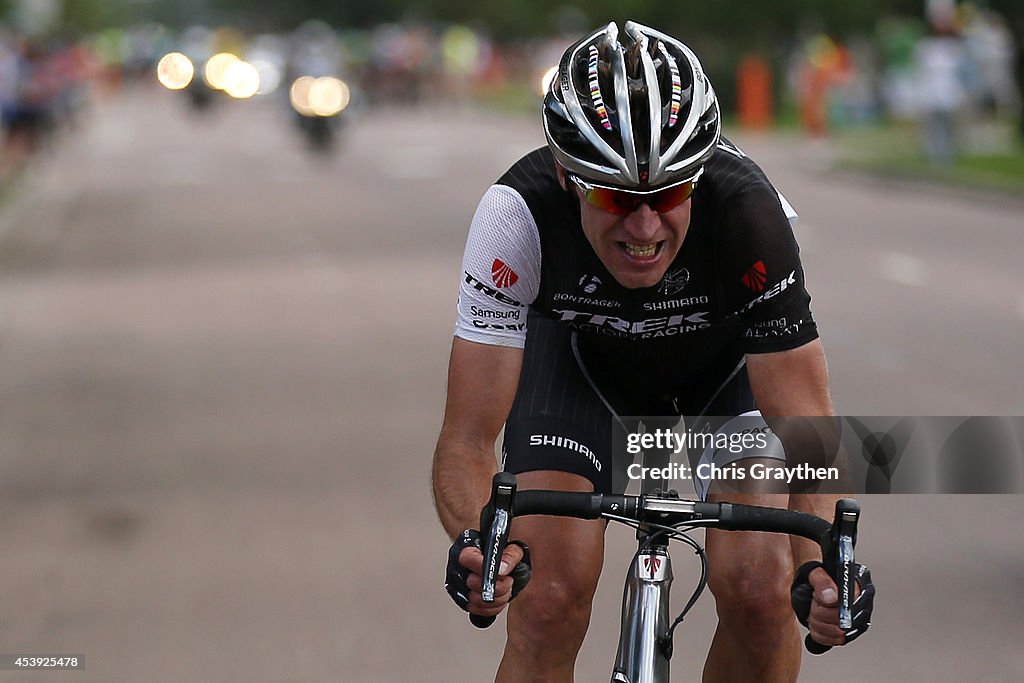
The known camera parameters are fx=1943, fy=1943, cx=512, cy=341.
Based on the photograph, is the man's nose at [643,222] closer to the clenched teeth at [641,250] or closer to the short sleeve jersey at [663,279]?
the clenched teeth at [641,250]

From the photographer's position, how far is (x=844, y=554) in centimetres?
319

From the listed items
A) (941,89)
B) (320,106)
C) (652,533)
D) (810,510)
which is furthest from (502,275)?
(320,106)

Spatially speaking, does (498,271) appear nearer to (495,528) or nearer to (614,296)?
(614,296)

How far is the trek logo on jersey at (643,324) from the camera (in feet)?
13.4

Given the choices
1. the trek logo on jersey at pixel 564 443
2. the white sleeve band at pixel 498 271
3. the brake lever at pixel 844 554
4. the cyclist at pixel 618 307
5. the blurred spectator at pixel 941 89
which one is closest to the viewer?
the brake lever at pixel 844 554

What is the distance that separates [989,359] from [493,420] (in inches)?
340

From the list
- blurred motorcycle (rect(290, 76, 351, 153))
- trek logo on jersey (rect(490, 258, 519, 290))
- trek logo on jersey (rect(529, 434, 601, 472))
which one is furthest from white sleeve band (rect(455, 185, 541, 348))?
blurred motorcycle (rect(290, 76, 351, 153))

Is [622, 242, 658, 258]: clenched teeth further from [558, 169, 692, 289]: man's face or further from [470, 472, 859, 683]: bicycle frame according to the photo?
[470, 472, 859, 683]: bicycle frame

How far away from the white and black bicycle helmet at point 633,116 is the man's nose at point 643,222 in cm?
9

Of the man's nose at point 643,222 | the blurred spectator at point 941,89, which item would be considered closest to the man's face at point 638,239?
the man's nose at point 643,222

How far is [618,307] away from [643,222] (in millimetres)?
408

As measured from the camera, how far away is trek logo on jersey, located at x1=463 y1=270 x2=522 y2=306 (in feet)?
13.3

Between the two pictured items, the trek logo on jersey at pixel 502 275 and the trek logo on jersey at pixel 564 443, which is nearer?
the trek logo on jersey at pixel 502 275

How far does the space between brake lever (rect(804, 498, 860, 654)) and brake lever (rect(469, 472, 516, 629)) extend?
0.54 meters
